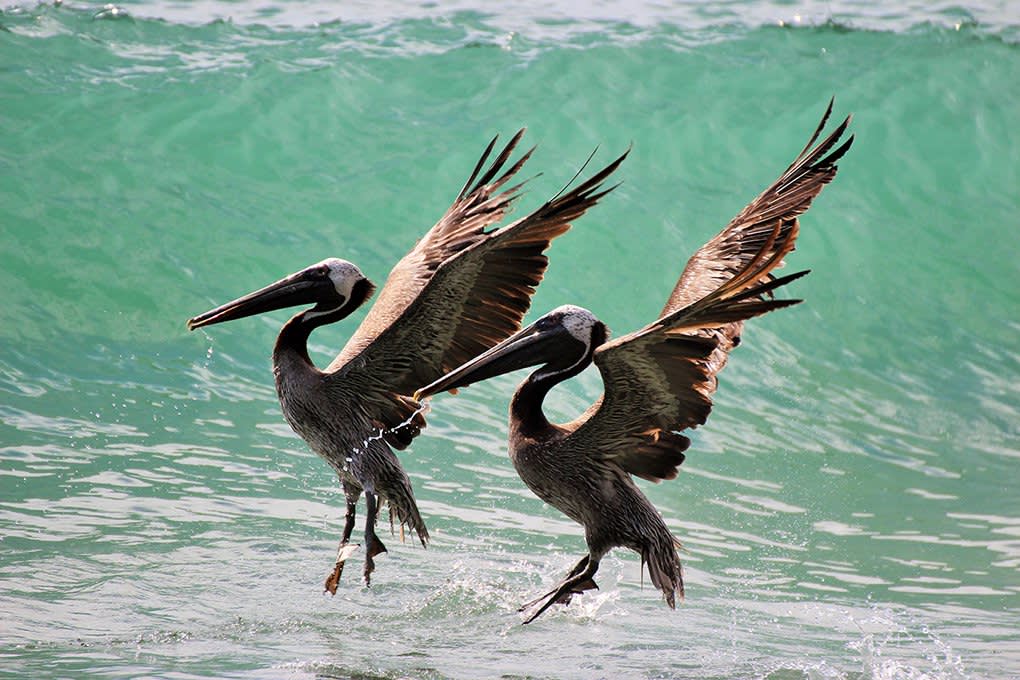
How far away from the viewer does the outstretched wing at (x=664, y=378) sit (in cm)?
454

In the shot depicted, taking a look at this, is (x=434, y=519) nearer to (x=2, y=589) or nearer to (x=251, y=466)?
(x=251, y=466)

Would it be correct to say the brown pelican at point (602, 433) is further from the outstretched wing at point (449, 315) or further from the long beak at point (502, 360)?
the outstretched wing at point (449, 315)

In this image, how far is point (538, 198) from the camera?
13234mm

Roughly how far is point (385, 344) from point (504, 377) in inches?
158

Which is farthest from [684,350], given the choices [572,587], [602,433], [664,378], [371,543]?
[371,543]

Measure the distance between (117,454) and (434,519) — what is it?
1827mm

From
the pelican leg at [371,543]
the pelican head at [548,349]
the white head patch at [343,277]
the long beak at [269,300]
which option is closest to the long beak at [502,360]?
the pelican head at [548,349]

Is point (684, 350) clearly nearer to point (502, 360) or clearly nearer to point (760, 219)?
point (502, 360)

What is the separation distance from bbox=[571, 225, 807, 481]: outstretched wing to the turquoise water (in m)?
0.82

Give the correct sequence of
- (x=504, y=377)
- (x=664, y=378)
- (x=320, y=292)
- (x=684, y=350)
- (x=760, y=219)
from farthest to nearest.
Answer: (x=504, y=377), (x=320, y=292), (x=760, y=219), (x=664, y=378), (x=684, y=350)

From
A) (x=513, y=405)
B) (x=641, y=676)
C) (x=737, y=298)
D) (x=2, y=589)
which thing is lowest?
(x=2, y=589)

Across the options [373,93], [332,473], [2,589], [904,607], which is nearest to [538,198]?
[373,93]

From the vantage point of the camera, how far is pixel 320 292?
258 inches

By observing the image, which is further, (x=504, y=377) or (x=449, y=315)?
(x=504, y=377)
